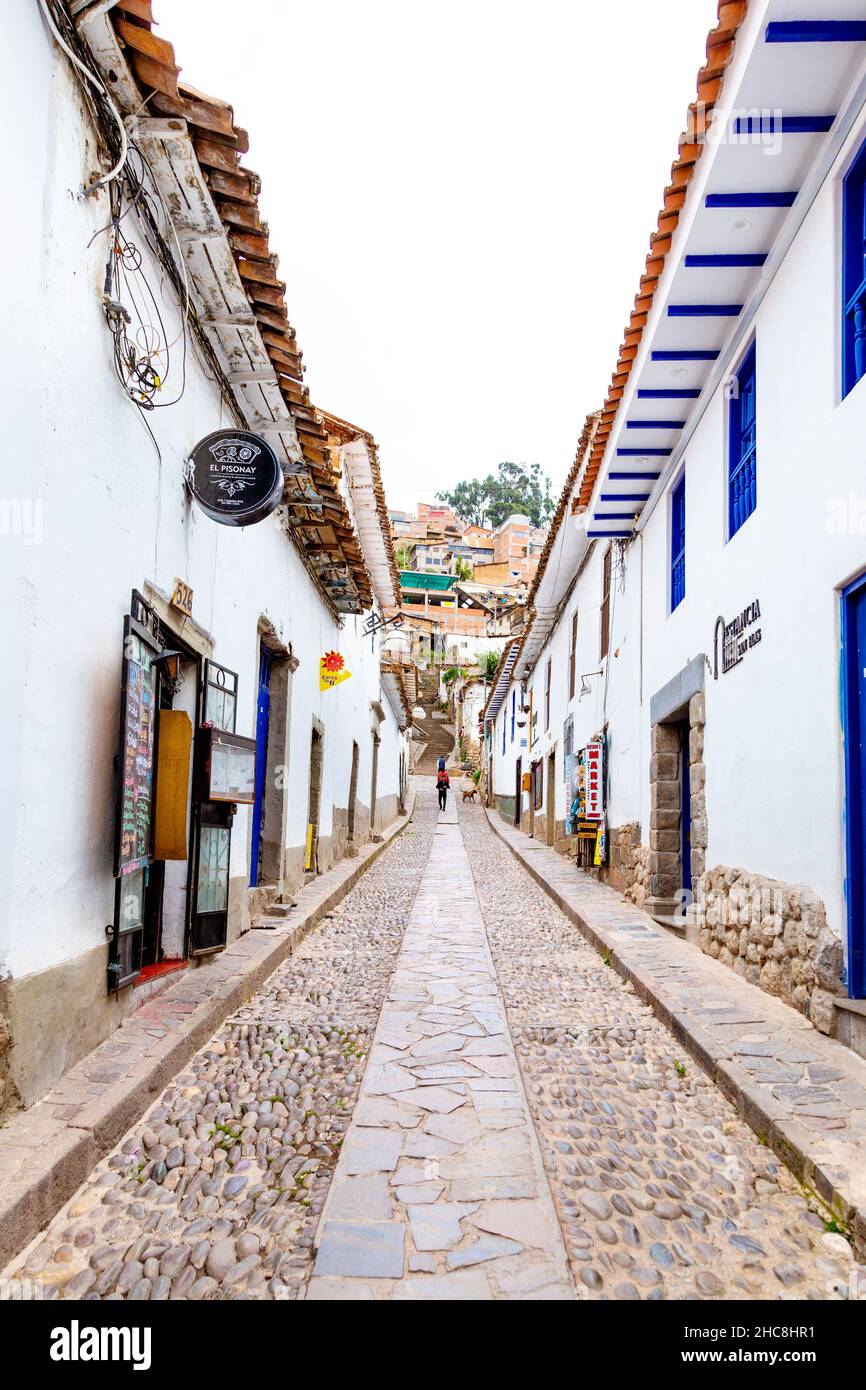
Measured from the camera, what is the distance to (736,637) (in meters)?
6.63

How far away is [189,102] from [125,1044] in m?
4.50

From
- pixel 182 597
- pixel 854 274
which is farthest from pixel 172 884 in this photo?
pixel 854 274

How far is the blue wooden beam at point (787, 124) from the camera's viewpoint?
192 inches

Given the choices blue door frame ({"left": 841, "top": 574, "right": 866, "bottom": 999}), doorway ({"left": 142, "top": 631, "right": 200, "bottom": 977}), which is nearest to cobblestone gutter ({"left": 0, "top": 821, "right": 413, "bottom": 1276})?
doorway ({"left": 142, "top": 631, "right": 200, "bottom": 977})

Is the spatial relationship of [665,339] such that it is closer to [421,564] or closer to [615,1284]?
[615,1284]

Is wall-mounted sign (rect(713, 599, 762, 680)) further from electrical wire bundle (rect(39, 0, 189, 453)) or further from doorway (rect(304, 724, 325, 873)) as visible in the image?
doorway (rect(304, 724, 325, 873))

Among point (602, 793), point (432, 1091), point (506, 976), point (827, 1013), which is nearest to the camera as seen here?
point (432, 1091)

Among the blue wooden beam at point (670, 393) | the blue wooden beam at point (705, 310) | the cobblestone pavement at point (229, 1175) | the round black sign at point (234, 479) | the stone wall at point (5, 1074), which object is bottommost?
the cobblestone pavement at point (229, 1175)

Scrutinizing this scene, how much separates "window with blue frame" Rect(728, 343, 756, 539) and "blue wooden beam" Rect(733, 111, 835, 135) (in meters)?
1.73

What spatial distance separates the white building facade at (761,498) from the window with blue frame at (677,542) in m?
0.02

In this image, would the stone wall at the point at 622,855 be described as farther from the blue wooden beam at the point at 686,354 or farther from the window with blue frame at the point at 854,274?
the window with blue frame at the point at 854,274

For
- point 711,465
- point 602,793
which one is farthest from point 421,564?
point 711,465

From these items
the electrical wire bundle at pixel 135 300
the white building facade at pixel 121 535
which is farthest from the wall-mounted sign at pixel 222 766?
the electrical wire bundle at pixel 135 300

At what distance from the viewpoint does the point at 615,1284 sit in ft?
8.86
